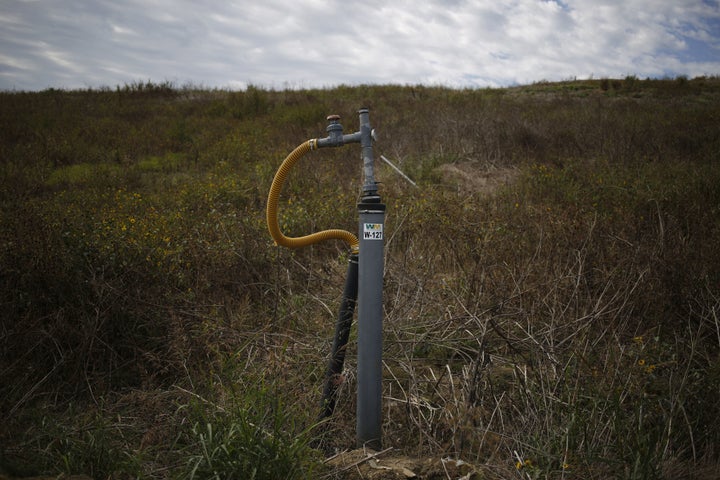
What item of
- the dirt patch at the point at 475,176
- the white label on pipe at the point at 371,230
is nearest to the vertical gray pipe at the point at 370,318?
the white label on pipe at the point at 371,230

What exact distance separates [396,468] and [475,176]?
6.77 metres

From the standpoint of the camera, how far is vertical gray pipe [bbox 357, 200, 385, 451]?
201cm

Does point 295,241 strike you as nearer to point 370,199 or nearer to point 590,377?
point 370,199

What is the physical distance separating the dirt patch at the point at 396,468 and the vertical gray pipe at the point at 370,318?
139mm

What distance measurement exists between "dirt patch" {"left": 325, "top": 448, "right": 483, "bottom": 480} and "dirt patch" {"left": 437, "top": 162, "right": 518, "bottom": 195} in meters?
5.65

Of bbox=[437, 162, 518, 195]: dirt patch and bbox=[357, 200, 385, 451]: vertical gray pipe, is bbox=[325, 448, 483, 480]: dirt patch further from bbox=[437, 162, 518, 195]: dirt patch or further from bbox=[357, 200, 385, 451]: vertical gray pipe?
bbox=[437, 162, 518, 195]: dirt patch

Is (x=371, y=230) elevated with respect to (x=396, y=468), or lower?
elevated

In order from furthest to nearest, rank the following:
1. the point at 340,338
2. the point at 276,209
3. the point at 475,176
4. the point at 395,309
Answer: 1. the point at 475,176
2. the point at 395,309
3. the point at 340,338
4. the point at 276,209

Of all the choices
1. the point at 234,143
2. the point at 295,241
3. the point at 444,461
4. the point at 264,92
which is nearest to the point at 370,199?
the point at 295,241

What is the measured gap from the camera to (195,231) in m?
4.83

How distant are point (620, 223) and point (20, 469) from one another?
211 inches

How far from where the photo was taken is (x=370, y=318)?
6.68 feet

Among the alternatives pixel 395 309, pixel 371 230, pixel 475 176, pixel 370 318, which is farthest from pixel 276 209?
pixel 475 176

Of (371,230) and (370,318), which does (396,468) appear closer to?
(370,318)
